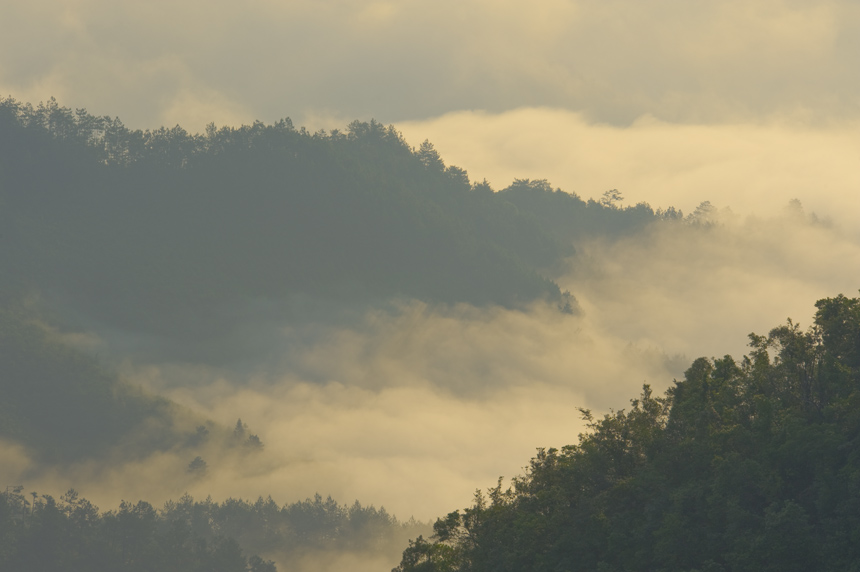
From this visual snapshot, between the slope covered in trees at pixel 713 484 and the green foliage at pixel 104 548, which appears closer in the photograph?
the slope covered in trees at pixel 713 484

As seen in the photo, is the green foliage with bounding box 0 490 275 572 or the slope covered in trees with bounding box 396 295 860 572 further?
the green foliage with bounding box 0 490 275 572

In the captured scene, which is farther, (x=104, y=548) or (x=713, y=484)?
(x=104, y=548)

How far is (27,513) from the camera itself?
19638 cm

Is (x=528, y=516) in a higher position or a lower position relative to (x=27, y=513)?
lower

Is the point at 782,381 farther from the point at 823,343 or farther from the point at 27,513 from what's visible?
the point at 27,513

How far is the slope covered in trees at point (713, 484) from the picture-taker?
178ft

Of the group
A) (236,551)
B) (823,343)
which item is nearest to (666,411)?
(823,343)

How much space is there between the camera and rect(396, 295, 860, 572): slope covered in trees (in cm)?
5438

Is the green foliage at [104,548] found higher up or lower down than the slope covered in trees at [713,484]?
higher up

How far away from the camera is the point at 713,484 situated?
58.1m

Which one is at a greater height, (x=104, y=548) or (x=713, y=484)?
(x=104, y=548)

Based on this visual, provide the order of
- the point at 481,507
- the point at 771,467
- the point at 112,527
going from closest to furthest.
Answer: the point at 771,467 → the point at 481,507 → the point at 112,527

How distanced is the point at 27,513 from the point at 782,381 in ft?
533

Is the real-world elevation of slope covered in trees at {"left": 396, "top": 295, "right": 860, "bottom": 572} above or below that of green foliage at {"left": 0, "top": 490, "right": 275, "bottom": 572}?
below
